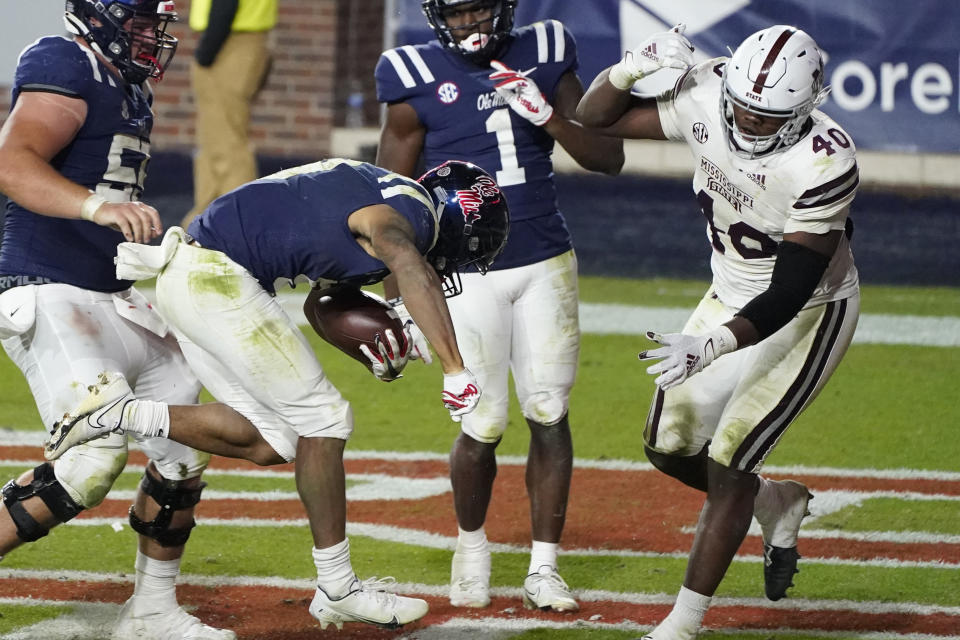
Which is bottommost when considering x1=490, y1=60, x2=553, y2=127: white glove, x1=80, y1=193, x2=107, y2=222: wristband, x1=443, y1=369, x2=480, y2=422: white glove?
x1=443, y1=369, x2=480, y2=422: white glove

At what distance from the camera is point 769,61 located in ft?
12.6

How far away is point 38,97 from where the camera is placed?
13.1ft

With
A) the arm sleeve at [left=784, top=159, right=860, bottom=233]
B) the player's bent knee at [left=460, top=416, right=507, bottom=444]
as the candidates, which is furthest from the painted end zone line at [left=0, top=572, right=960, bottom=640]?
the arm sleeve at [left=784, top=159, right=860, bottom=233]

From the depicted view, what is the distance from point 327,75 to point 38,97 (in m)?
9.74

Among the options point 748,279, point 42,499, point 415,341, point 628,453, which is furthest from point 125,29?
point 628,453

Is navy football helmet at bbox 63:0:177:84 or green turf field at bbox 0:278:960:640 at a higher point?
navy football helmet at bbox 63:0:177:84

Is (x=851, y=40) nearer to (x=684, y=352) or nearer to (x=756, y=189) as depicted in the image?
(x=756, y=189)

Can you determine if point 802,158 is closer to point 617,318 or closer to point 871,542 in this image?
point 871,542

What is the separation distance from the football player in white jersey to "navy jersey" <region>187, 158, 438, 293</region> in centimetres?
73

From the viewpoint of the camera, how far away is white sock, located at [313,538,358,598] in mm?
3814

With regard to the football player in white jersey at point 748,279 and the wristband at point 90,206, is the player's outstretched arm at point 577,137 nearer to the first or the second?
the football player in white jersey at point 748,279

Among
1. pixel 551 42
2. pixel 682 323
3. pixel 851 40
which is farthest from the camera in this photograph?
pixel 851 40

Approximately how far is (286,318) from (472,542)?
1.02m

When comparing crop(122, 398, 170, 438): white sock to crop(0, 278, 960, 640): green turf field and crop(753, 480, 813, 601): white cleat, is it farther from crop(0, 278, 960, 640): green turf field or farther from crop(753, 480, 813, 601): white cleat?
crop(753, 480, 813, 601): white cleat
